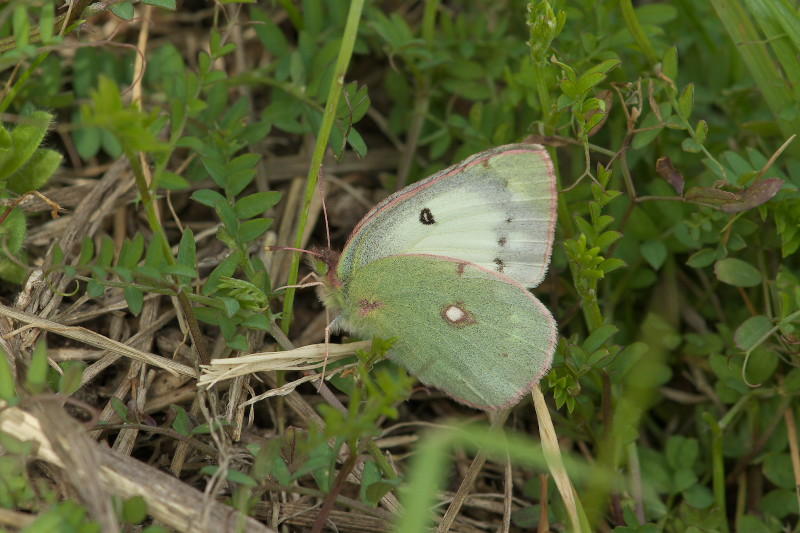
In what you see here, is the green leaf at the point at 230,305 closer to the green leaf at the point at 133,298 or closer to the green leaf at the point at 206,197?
the green leaf at the point at 133,298

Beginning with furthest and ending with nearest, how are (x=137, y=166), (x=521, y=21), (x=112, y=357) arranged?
(x=521, y=21)
(x=112, y=357)
(x=137, y=166)

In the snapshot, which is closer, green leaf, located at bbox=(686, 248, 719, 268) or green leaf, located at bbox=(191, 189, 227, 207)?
green leaf, located at bbox=(191, 189, 227, 207)

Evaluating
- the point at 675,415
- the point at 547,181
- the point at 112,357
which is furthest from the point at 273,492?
the point at 675,415

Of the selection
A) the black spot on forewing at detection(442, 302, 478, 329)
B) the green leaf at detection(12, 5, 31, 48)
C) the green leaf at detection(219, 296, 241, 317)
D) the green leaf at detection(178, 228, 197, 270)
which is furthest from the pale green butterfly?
the green leaf at detection(12, 5, 31, 48)

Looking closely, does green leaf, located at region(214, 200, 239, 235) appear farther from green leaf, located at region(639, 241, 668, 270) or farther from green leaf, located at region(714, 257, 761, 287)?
green leaf, located at region(714, 257, 761, 287)


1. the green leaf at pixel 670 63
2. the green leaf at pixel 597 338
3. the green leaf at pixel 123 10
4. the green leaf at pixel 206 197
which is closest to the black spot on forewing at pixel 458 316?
the green leaf at pixel 597 338

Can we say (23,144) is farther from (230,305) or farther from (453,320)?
(453,320)

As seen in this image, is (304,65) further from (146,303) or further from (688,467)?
(688,467)
